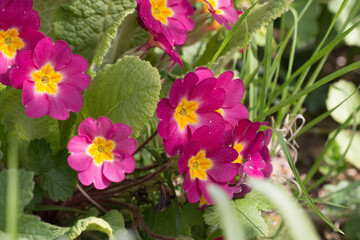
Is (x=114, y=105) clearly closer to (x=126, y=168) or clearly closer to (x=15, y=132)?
(x=126, y=168)

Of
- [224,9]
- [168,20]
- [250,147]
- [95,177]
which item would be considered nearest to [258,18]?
[224,9]

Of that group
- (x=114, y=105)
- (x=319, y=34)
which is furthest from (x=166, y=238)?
(x=319, y=34)

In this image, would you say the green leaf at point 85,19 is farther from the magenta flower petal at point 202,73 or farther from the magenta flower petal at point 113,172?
the magenta flower petal at point 113,172

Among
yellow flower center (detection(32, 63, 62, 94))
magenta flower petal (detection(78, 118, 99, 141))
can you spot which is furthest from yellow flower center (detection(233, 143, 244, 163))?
yellow flower center (detection(32, 63, 62, 94))

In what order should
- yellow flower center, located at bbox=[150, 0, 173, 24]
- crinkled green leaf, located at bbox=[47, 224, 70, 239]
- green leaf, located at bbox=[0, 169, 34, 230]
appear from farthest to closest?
1. yellow flower center, located at bbox=[150, 0, 173, 24]
2. crinkled green leaf, located at bbox=[47, 224, 70, 239]
3. green leaf, located at bbox=[0, 169, 34, 230]

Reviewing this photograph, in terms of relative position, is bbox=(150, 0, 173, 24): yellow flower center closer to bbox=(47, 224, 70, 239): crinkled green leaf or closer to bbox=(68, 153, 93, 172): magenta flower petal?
bbox=(68, 153, 93, 172): magenta flower petal

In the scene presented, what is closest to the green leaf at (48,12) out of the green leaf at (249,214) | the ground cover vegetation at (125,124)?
the ground cover vegetation at (125,124)
